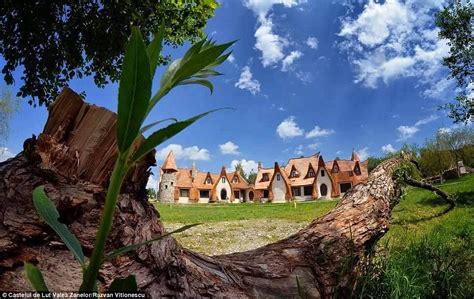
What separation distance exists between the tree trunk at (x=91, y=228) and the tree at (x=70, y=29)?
5173 mm

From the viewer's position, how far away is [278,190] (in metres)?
52.5

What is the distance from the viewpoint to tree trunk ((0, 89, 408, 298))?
5.80ft

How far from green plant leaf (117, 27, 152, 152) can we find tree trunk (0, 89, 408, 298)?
4.43 feet

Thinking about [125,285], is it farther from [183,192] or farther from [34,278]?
[183,192]

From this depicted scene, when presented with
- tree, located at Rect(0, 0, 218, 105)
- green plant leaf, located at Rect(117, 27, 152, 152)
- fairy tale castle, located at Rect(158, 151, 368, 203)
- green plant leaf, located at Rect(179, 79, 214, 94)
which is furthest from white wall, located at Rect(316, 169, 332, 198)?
green plant leaf, located at Rect(117, 27, 152, 152)

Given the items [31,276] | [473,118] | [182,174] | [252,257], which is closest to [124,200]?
[252,257]

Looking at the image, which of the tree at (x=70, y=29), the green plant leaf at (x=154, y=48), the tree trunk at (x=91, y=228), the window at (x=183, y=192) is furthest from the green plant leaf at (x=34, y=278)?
the window at (x=183, y=192)

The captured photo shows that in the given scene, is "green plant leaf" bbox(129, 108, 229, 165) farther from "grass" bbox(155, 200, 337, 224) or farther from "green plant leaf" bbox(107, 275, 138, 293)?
"grass" bbox(155, 200, 337, 224)

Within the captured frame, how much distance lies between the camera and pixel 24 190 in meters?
1.90

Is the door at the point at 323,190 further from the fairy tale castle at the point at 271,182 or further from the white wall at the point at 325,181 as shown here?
the white wall at the point at 325,181

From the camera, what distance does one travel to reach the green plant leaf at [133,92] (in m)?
0.67

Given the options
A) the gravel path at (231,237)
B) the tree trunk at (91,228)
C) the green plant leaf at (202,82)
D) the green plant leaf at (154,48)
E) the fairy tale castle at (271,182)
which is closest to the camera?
the green plant leaf at (154,48)

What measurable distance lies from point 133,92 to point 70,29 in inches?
321

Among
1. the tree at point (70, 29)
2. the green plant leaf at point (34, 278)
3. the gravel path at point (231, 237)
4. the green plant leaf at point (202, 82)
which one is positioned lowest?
the gravel path at point (231, 237)
